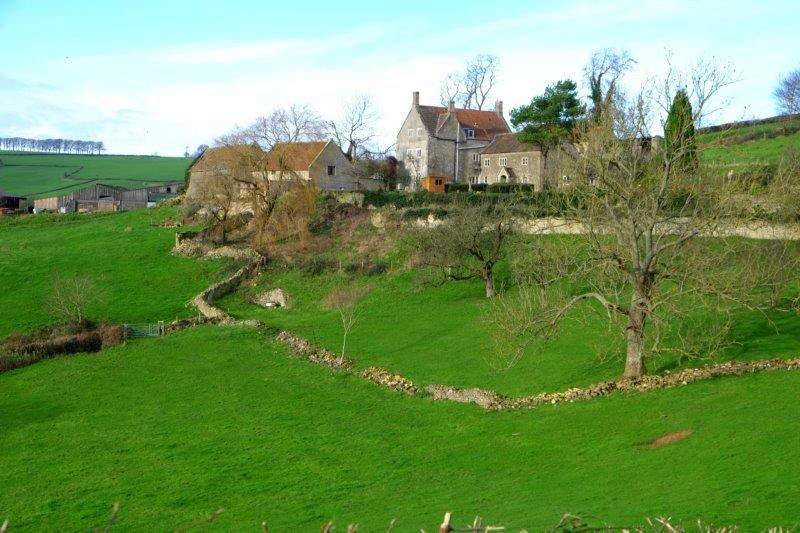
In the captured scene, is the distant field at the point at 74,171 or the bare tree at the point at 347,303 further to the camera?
the distant field at the point at 74,171

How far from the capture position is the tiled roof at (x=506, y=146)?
241 ft

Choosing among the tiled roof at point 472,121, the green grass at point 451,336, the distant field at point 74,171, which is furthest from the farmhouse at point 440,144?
the distant field at point 74,171

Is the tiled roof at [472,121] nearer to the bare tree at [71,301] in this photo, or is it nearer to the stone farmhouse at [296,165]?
the stone farmhouse at [296,165]

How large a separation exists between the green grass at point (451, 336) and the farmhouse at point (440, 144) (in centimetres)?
3117

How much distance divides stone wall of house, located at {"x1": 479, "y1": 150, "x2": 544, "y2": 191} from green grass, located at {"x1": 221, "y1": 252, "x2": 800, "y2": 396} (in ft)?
89.2

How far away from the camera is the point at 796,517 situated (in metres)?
13.6

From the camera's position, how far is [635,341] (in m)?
26.5

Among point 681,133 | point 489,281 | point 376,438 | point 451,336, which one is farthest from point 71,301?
point 681,133

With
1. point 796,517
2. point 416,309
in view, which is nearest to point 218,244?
point 416,309

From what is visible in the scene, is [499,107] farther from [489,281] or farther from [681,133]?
[681,133]

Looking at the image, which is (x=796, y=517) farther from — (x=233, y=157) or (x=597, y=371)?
(x=233, y=157)

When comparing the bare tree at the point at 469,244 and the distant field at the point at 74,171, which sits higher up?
the distant field at the point at 74,171

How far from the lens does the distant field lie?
376 ft

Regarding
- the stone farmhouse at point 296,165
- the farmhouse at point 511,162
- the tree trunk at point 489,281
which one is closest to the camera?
the tree trunk at point 489,281
